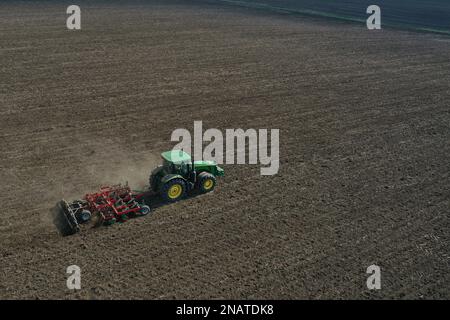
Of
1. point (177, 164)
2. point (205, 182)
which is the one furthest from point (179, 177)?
point (205, 182)

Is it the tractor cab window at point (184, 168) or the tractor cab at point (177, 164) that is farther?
the tractor cab window at point (184, 168)

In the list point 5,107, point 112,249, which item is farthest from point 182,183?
point 5,107

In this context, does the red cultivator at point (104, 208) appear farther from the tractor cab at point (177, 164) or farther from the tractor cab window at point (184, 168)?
the tractor cab window at point (184, 168)

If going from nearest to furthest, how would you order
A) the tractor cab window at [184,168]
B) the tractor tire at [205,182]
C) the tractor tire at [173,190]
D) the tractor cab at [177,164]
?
the tractor tire at [173,190], the tractor cab at [177,164], the tractor cab window at [184,168], the tractor tire at [205,182]

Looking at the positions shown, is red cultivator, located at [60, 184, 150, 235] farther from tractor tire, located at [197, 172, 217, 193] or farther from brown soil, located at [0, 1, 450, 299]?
tractor tire, located at [197, 172, 217, 193]

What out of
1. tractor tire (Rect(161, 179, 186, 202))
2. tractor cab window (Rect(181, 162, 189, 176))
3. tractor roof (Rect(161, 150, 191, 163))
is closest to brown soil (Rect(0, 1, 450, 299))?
tractor tire (Rect(161, 179, 186, 202))

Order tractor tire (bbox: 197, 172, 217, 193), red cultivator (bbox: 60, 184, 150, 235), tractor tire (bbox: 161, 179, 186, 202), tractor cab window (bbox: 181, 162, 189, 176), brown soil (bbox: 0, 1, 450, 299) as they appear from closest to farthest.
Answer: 1. brown soil (bbox: 0, 1, 450, 299)
2. red cultivator (bbox: 60, 184, 150, 235)
3. tractor tire (bbox: 161, 179, 186, 202)
4. tractor cab window (bbox: 181, 162, 189, 176)
5. tractor tire (bbox: 197, 172, 217, 193)

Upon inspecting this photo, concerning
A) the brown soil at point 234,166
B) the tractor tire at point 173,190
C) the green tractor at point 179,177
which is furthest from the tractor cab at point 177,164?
the brown soil at point 234,166
